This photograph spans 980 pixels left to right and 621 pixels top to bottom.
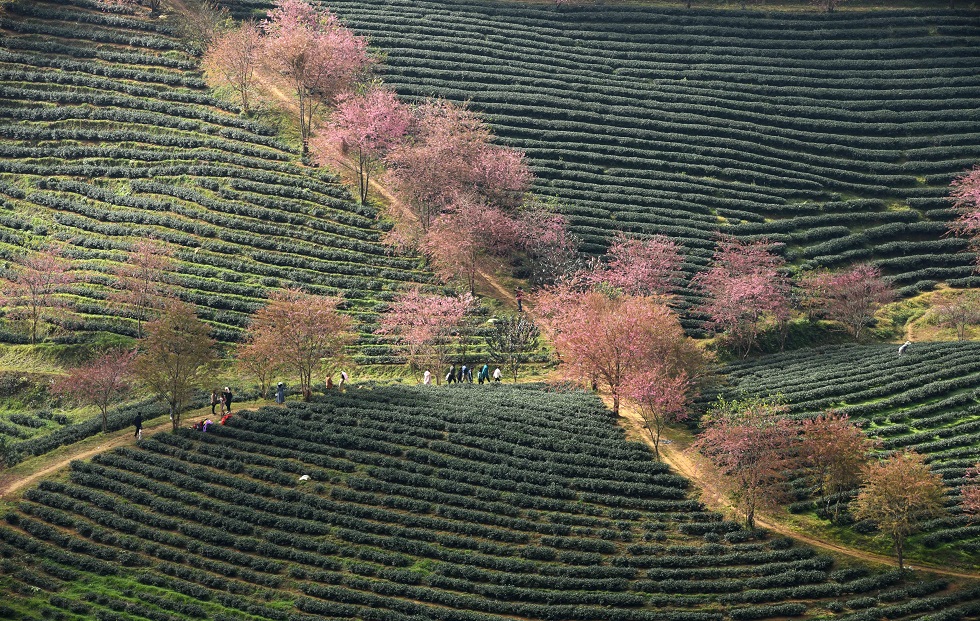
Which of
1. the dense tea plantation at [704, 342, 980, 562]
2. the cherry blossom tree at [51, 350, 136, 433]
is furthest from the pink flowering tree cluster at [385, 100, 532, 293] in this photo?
the cherry blossom tree at [51, 350, 136, 433]

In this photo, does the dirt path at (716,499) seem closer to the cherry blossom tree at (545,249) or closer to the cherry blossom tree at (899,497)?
the cherry blossom tree at (899,497)

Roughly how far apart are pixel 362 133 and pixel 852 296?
34.9 meters

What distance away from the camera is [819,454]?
176 ft

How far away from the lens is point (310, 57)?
84.8m

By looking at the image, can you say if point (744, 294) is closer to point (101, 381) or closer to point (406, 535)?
point (406, 535)

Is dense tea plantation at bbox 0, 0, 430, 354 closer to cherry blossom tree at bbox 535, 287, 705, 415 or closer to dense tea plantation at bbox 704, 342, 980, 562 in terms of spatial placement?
cherry blossom tree at bbox 535, 287, 705, 415

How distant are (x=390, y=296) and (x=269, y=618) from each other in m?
30.1

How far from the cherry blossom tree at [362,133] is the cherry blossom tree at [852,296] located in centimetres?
3107

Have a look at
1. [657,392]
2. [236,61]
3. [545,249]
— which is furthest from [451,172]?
[657,392]

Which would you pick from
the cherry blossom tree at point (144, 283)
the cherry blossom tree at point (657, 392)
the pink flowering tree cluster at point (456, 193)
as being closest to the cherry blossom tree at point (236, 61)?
the pink flowering tree cluster at point (456, 193)

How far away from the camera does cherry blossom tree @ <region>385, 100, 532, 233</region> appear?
256 ft

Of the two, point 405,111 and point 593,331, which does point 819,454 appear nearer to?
point 593,331

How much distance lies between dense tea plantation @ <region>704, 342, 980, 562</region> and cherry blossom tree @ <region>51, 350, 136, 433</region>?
32497 millimetres

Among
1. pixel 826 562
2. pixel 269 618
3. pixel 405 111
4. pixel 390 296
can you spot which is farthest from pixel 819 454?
pixel 405 111
